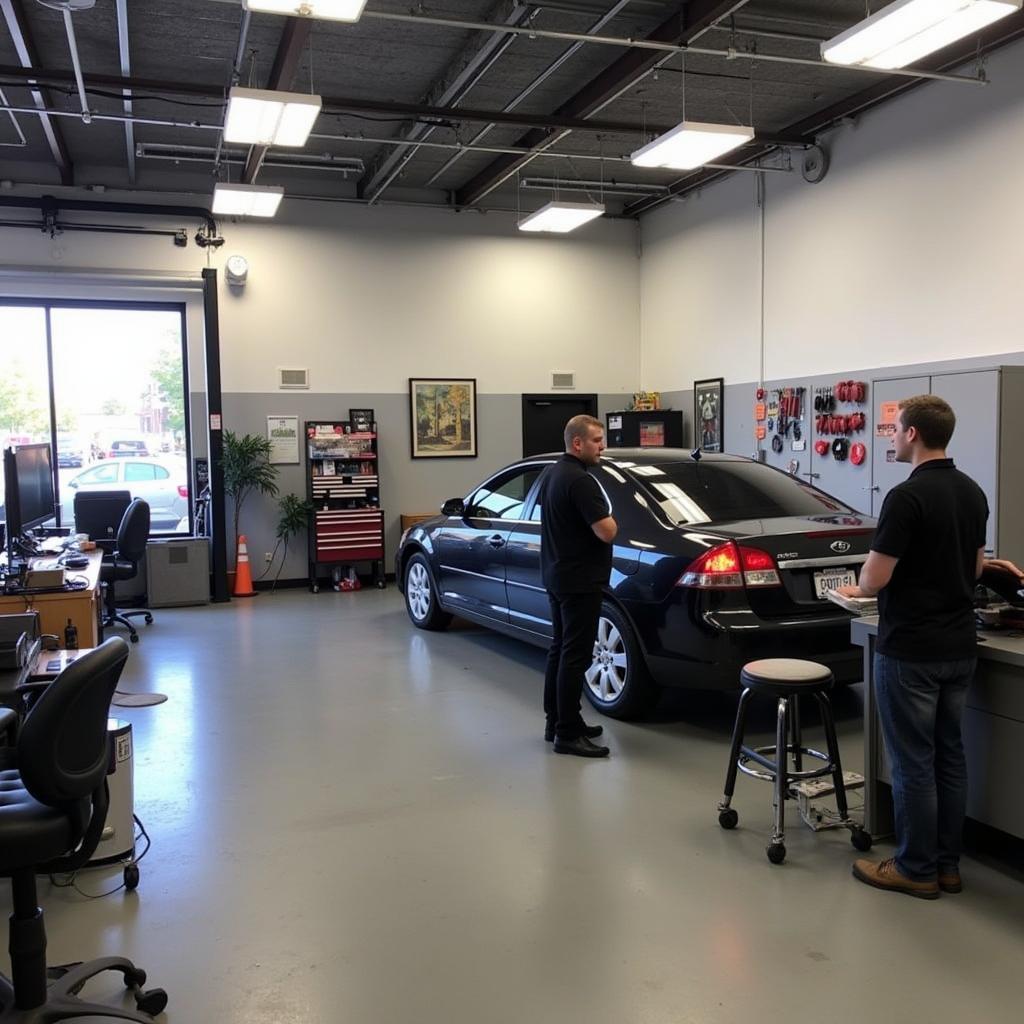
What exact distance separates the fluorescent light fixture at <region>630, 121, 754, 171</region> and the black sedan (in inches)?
95.5

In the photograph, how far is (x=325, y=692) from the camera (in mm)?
5449

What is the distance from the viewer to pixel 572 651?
418 cm

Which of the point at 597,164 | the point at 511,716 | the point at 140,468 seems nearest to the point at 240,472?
the point at 140,468

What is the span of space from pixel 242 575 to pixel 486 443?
319 centimetres

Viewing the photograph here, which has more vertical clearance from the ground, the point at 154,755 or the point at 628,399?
the point at 628,399

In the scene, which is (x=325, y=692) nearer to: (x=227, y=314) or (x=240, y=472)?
(x=240, y=472)

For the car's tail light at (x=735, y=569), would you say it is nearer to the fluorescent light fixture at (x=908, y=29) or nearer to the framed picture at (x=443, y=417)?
the fluorescent light fixture at (x=908, y=29)

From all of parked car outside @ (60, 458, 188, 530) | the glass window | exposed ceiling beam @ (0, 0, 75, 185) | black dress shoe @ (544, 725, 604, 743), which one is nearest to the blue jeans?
black dress shoe @ (544, 725, 604, 743)

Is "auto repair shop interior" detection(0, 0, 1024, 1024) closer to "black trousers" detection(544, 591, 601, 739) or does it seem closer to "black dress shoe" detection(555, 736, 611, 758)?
"black dress shoe" detection(555, 736, 611, 758)

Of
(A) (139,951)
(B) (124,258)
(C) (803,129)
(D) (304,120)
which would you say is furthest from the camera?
(B) (124,258)

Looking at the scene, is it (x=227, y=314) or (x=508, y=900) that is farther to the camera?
(x=227, y=314)

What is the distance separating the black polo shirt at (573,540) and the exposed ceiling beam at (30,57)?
4.59 m

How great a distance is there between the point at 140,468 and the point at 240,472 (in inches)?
50.7

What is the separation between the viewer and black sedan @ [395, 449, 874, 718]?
413cm
